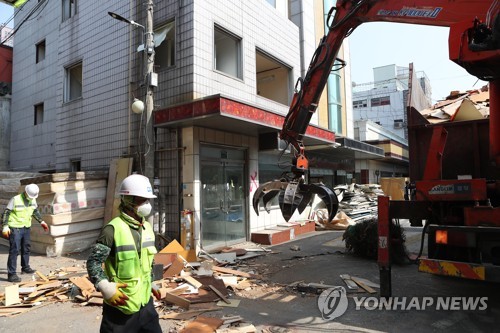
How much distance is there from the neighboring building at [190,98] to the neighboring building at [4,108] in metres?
3.63

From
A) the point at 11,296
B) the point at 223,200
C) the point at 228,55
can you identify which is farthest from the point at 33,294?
the point at 228,55

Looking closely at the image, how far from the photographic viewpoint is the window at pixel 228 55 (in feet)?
34.0

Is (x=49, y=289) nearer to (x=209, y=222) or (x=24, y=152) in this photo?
(x=209, y=222)

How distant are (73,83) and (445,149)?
11814 millimetres

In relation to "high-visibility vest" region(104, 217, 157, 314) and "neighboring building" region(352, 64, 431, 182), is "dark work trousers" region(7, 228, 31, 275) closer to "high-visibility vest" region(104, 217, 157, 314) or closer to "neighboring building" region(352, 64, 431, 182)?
"high-visibility vest" region(104, 217, 157, 314)

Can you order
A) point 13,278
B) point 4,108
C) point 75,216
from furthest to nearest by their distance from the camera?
point 4,108, point 75,216, point 13,278

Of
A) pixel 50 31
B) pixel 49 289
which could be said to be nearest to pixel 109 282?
pixel 49 289

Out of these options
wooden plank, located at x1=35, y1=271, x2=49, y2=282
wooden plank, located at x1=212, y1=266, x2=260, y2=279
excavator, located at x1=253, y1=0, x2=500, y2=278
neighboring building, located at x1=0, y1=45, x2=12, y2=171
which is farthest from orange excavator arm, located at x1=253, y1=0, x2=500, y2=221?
neighboring building, located at x1=0, y1=45, x2=12, y2=171

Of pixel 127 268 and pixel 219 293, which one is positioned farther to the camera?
pixel 219 293

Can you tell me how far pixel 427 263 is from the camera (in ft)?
15.2

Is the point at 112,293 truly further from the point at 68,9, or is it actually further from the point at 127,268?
the point at 68,9

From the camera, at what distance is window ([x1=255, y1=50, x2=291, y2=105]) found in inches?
501

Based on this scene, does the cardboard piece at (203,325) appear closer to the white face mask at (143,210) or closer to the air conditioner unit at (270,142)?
the white face mask at (143,210)

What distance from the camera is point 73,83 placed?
12602 mm
